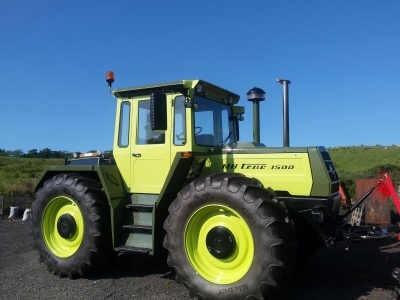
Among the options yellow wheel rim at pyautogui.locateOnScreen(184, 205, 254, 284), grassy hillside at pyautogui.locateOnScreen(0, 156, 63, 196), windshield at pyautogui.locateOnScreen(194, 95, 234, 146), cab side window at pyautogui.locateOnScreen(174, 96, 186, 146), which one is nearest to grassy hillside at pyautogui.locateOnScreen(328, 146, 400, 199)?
windshield at pyautogui.locateOnScreen(194, 95, 234, 146)

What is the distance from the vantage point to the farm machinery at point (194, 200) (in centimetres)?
475

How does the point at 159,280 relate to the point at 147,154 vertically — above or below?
below

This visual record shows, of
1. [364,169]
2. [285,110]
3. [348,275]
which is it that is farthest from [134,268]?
[364,169]

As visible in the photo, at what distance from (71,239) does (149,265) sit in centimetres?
139

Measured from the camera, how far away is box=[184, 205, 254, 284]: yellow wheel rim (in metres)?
4.91

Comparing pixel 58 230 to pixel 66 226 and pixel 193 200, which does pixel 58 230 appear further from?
pixel 193 200

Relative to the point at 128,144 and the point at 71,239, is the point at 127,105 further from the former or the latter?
the point at 71,239

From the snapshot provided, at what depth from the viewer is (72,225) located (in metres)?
6.33

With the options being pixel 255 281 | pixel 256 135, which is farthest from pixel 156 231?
pixel 256 135

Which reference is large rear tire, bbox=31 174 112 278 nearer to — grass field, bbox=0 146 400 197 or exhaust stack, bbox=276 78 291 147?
exhaust stack, bbox=276 78 291 147

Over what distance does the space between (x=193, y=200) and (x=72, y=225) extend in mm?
2369

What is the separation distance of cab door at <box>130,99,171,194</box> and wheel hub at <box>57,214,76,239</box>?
1088 millimetres

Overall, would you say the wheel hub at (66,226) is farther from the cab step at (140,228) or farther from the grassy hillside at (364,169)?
the grassy hillside at (364,169)

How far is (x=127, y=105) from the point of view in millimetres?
6539
